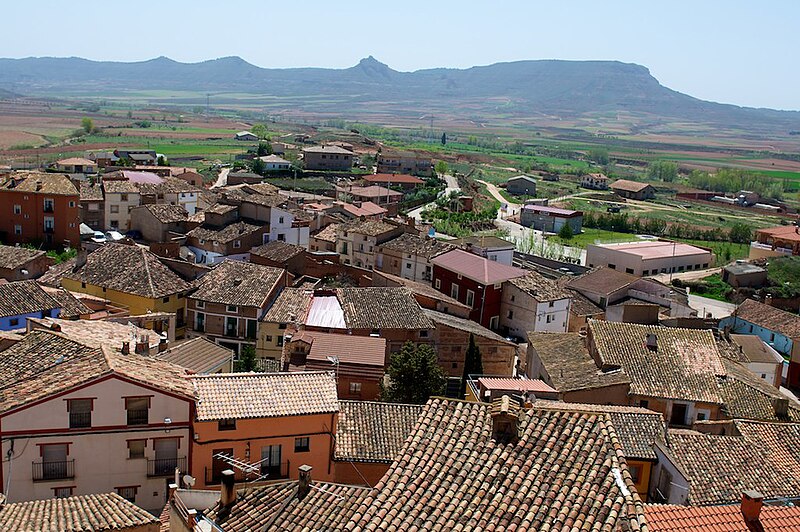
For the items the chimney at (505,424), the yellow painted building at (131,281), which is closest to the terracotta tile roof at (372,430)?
the chimney at (505,424)

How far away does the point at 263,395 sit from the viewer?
16.6 m

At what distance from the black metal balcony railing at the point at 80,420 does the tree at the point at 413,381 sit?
10153 millimetres

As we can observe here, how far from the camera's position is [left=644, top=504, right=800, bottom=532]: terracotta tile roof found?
32.6ft

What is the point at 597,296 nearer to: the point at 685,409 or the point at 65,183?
the point at 685,409

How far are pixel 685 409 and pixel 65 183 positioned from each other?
116ft

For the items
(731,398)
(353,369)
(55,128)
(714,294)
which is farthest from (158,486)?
(55,128)

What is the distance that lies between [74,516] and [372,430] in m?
7.36

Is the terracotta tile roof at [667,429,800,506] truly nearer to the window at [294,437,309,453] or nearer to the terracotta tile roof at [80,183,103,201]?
the window at [294,437,309,453]

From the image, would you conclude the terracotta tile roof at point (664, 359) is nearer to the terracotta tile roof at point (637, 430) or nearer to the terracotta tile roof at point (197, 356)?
the terracotta tile roof at point (637, 430)

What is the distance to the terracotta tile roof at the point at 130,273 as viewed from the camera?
102 feet

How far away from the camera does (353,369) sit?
76.7 feet

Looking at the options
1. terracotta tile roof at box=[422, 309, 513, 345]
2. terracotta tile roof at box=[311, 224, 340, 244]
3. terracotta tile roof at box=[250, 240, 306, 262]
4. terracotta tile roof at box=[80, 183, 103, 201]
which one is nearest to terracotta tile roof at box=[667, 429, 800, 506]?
terracotta tile roof at box=[422, 309, 513, 345]

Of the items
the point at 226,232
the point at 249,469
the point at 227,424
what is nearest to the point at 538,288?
the point at 226,232

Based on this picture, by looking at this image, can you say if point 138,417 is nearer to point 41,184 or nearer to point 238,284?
point 238,284
